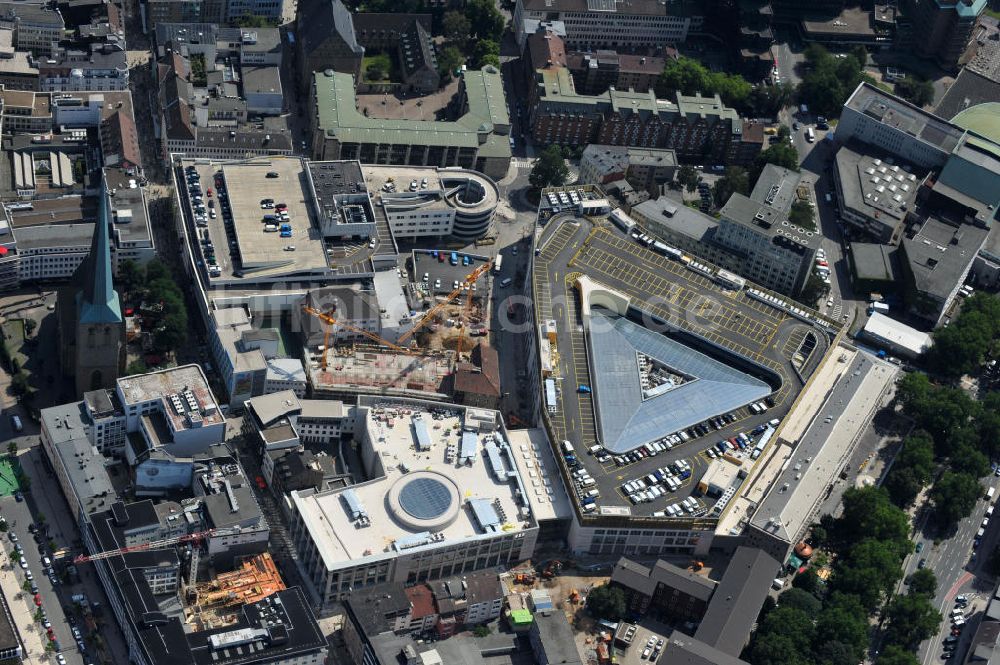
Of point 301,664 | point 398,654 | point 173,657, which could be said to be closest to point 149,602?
point 173,657

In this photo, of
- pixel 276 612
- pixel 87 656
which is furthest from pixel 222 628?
pixel 87 656

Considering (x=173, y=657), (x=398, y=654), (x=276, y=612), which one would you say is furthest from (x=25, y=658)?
(x=398, y=654)

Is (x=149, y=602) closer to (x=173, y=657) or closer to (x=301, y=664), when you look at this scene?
(x=173, y=657)

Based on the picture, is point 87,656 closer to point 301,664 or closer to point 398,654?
point 301,664

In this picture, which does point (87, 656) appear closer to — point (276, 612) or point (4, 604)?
point (4, 604)

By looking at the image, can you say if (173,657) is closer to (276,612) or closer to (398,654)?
(276,612)

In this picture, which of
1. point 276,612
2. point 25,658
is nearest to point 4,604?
A: point 25,658
